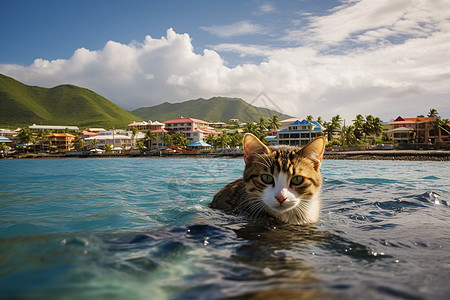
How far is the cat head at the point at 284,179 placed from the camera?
3885 millimetres

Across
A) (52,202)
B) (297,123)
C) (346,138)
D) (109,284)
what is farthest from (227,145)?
(109,284)

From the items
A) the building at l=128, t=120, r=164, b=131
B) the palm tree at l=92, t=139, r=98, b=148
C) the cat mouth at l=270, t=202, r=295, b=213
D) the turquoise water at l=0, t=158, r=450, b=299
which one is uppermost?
the building at l=128, t=120, r=164, b=131

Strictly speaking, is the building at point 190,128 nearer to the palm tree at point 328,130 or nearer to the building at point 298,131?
the building at point 298,131

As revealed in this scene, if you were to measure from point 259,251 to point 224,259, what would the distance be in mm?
488

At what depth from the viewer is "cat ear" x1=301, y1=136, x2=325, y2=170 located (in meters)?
4.09

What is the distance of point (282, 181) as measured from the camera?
390cm

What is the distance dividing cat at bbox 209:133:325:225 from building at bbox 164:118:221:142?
10401 centimetres

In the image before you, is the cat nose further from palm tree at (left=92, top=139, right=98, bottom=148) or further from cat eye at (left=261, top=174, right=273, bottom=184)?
palm tree at (left=92, top=139, right=98, bottom=148)

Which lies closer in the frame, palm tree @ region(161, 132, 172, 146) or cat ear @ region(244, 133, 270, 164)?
cat ear @ region(244, 133, 270, 164)

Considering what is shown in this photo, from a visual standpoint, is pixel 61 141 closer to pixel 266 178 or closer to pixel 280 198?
pixel 266 178

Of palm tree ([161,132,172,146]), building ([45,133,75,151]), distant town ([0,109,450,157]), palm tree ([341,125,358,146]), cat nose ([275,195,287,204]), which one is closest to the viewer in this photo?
cat nose ([275,195,287,204])

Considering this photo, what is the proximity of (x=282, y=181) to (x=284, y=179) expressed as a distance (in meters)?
0.04

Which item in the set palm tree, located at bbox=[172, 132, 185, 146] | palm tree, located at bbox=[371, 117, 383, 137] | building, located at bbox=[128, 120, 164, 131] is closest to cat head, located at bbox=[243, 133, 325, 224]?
palm tree, located at bbox=[371, 117, 383, 137]

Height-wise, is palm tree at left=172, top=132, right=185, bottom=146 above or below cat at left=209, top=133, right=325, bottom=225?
above
